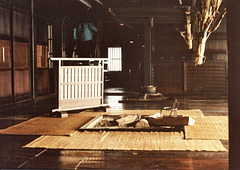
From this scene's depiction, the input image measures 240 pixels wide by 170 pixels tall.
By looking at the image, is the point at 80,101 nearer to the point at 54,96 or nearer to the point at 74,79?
the point at 74,79

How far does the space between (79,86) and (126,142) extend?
2.60 meters

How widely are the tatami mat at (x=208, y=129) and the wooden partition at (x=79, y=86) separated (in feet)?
6.57

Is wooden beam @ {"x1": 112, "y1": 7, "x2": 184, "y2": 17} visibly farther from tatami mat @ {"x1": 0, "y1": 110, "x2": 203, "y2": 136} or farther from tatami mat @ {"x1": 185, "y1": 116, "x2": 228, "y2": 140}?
tatami mat @ {"x1": 185, "y1": 116, "x2": 228, "y2": 140}

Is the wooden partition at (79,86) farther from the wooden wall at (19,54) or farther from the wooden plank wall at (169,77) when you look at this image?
the wooden plank wall at (169,77)

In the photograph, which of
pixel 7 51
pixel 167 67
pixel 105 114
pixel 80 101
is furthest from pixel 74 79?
pixel 167 67

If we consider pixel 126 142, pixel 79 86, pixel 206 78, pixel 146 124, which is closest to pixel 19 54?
pixel 79 86

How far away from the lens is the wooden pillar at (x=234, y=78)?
213 centimetres

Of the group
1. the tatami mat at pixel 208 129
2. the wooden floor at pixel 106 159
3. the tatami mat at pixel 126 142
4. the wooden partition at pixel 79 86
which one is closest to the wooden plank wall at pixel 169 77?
the wooden partition at pixel 79 86

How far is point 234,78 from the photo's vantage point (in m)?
2.16

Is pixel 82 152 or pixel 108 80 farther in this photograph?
pixel 108 80

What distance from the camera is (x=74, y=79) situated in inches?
247

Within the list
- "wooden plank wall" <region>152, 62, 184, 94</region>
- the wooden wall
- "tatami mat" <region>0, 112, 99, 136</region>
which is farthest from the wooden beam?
"tatami mat" <region>0, 112, 99, 136</region>

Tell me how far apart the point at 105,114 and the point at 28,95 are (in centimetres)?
259

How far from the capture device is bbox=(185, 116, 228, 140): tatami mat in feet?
13.8
